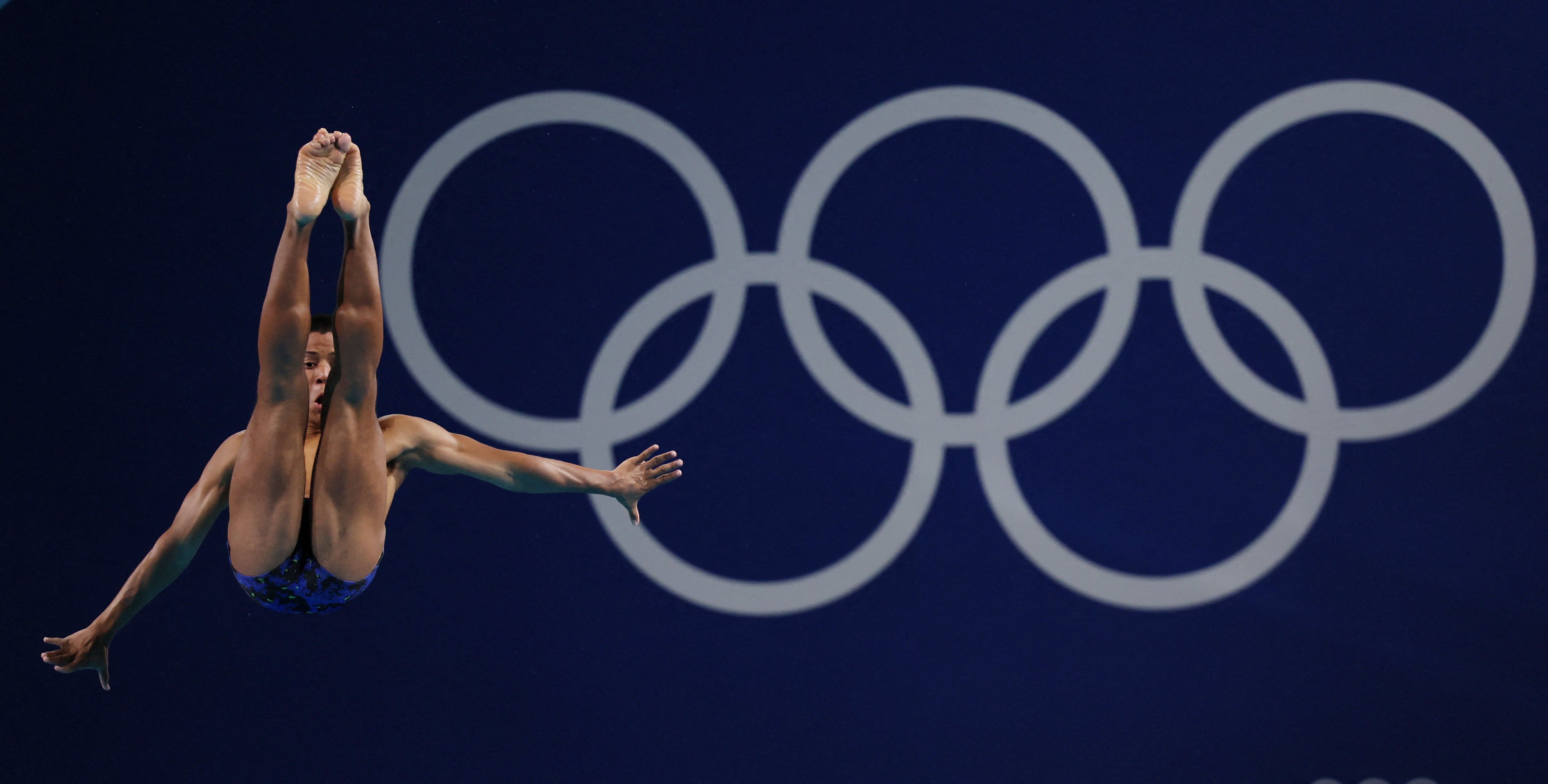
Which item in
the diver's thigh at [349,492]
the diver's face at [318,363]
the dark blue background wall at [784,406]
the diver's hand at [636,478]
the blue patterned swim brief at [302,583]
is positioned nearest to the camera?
the diver's thigh at [349,492]

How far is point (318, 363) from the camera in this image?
3.58m

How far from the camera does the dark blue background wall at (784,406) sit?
488 cm

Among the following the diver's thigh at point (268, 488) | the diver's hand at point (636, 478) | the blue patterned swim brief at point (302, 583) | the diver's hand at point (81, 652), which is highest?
the diver's hand at point (636, 478)

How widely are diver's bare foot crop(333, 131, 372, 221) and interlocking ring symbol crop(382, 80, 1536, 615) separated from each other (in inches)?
67.7

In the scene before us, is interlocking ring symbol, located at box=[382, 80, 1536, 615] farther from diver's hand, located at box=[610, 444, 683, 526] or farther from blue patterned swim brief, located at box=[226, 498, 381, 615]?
blue patterned swim brief, located at box=[226, 498, 381, 615]

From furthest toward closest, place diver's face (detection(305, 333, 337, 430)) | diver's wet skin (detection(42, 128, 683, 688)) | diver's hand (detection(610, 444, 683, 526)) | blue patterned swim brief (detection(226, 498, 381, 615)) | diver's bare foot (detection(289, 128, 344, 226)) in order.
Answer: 1. diver's hand (detection(610, 444, 683, 526))
2. diver's face (detection(305, 333, 337, 430))
3. blue patterned swim brief (detection(226, 498, 381, 615))
4. diver's wet skin (detection(42, 128, 683, 688))
5. diver's bare foot (detection(289, 128, 344, 226))

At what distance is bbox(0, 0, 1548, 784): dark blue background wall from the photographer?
4.88 m

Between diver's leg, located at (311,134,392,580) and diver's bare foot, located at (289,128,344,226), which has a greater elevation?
diver's bare foot, located at (289,128,344,226)

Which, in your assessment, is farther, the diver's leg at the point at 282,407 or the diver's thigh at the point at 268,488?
the diver's thigh at the point at 268,488

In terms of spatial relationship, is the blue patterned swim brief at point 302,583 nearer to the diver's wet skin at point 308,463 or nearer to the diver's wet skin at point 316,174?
the diver's wet skin at point 308,463

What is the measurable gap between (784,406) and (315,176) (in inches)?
94.0

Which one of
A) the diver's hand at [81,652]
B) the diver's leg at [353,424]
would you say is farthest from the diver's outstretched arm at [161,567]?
the diver's leg at [353,424]

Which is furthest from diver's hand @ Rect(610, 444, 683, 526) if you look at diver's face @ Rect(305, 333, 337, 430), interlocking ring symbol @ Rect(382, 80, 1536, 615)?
interlocking ring symbol @ Rect(382, 80, 1536, 615)

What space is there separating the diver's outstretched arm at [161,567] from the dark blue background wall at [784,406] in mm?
1242
